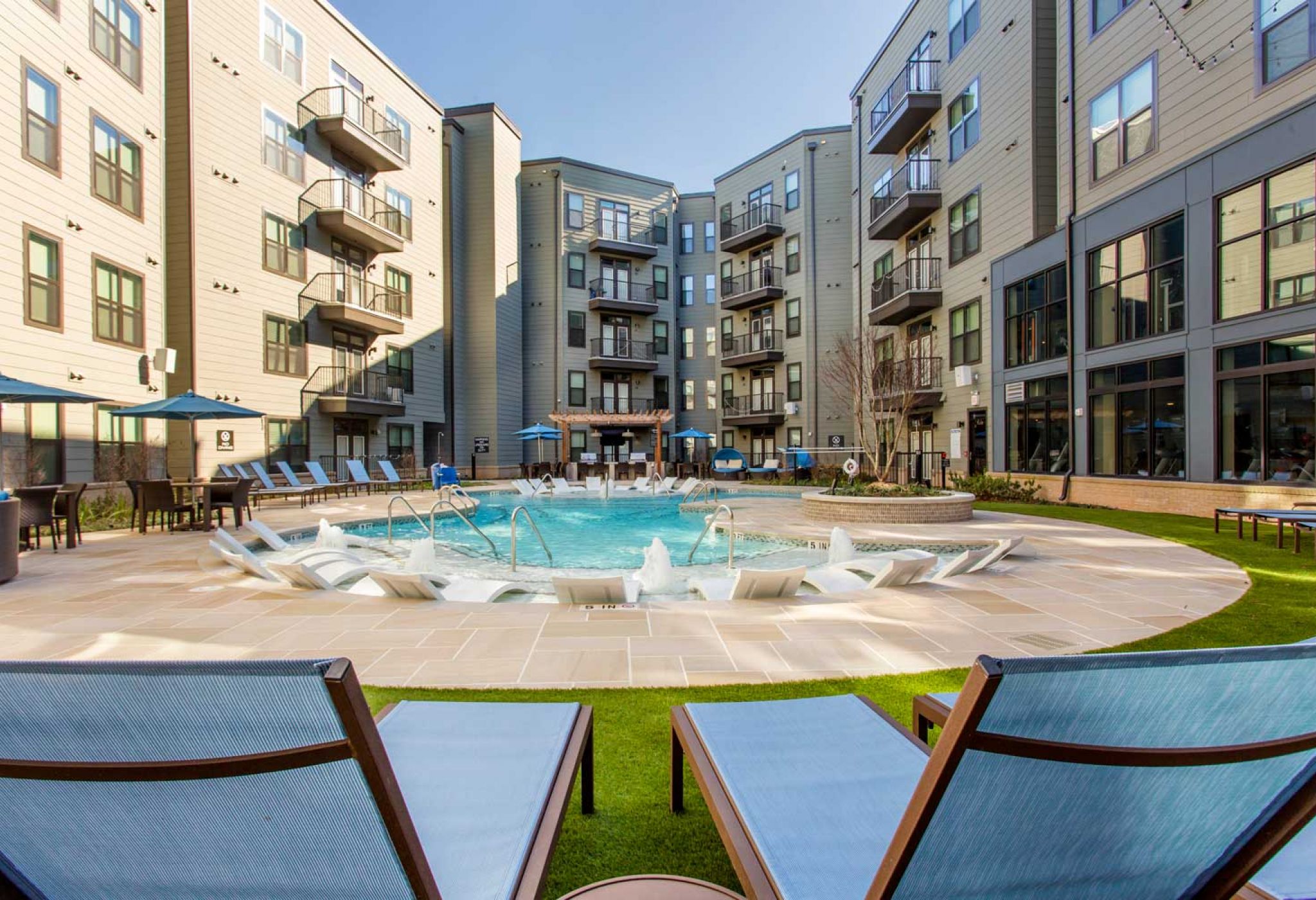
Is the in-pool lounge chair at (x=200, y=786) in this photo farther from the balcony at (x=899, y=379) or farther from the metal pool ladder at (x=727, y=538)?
the balcony at (x=899, y=379)

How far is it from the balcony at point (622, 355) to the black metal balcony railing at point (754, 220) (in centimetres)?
670

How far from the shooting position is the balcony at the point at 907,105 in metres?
20.1

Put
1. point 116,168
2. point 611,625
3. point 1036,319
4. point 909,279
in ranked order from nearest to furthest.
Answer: point 611,625 → point 116,168 → point 1036,319 → point 909,279

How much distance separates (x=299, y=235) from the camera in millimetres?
19094

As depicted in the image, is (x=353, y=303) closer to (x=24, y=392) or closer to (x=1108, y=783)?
(x=24, y=392)

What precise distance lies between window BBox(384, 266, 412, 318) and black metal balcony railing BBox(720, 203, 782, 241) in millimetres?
15291

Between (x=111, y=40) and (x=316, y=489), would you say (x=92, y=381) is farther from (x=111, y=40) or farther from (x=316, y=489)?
(x=111, y=40)

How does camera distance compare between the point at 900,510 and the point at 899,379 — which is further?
the point at 899,379

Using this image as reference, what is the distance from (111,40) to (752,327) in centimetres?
2409

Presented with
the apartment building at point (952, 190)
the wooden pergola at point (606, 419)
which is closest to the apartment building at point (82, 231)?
the wooden pergola at point (606, 419)

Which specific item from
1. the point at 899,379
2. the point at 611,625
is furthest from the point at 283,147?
the point at 611,625

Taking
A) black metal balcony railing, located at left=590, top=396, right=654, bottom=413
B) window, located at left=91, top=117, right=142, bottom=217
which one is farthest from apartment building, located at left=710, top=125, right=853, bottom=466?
window, located at left=91, top=117, right=142, bottom=217

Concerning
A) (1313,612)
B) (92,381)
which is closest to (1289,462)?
(1313,612)

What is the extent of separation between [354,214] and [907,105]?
57.0ft
